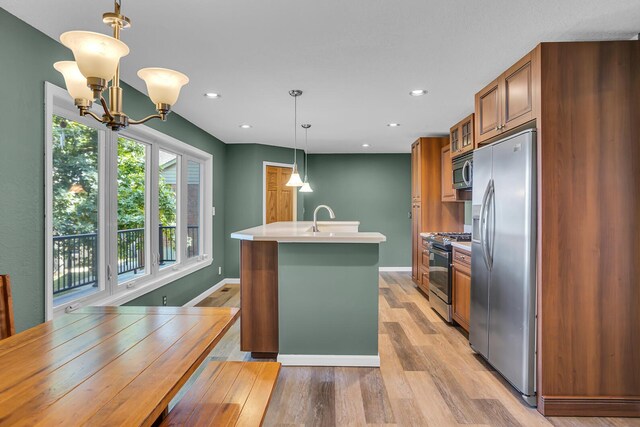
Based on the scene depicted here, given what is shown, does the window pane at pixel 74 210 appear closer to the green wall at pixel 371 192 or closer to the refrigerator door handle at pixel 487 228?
the refrigerator door handle at pixel 487 228

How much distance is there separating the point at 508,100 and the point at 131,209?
3458 millimetres

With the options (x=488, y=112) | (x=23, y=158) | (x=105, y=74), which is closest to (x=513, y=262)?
(x=488, y=112)

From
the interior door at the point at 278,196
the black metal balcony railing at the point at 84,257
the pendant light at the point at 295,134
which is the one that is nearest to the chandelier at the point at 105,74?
the black metal balcony railing at the point at 84,257

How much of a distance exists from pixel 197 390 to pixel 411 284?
188 inches

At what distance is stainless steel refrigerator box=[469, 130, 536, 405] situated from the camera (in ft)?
7.36

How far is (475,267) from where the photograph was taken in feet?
9.70

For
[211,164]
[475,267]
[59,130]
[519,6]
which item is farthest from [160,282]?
[519,6]

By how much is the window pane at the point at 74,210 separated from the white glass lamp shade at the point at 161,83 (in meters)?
1.49

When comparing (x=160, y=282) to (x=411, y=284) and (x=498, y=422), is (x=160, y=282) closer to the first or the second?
(x=498, y=422)

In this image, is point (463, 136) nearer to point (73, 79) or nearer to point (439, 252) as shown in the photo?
Result: point (439, 252)

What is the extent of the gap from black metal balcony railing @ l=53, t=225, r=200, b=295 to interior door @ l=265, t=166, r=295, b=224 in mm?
2765

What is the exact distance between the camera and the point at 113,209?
3.15 meters

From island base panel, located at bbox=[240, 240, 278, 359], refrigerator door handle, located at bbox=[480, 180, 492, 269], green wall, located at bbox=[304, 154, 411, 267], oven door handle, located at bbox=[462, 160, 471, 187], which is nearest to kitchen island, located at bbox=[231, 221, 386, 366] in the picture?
island base panel, located at bbox=[240, 240, 278, 359]

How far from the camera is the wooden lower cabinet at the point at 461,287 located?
333 centimetres
